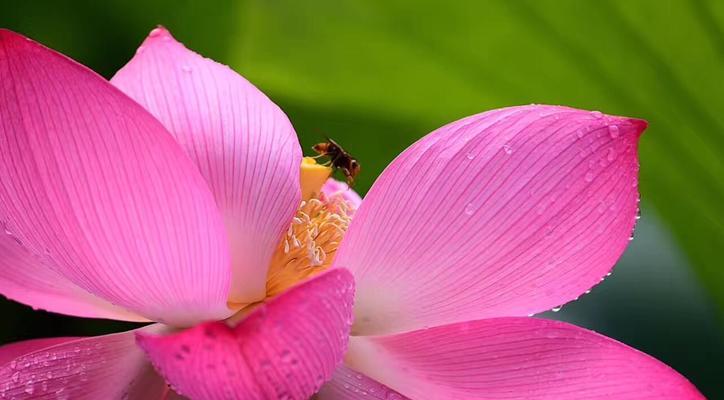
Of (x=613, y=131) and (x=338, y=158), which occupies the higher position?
(x=613, y=131)

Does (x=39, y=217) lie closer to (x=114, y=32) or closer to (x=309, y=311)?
(x=309, y=311)

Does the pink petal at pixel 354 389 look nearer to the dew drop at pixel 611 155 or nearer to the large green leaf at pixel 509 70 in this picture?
the dew drop at pixel 611 155

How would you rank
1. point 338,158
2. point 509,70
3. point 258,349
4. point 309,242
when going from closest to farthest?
point 258,349 → point 309,242 → point 338,158 → point 509,70

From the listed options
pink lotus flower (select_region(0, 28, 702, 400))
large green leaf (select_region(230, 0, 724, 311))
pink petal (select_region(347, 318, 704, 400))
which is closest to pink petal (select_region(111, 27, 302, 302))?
pink lotus flower (select_region(0, 28, 702, 400))

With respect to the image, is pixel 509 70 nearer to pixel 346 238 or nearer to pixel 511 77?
pixel 511 77

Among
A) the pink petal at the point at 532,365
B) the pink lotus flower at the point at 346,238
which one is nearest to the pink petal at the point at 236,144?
the pink lotus flower at the point at 346,238

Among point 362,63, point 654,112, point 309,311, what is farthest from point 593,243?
point 362,63

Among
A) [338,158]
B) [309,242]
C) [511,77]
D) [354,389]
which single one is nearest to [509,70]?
[511,77]

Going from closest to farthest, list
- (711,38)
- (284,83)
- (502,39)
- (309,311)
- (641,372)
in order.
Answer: (309,311)
(641,372)
(711,38)
(502,39)
(284,83)
